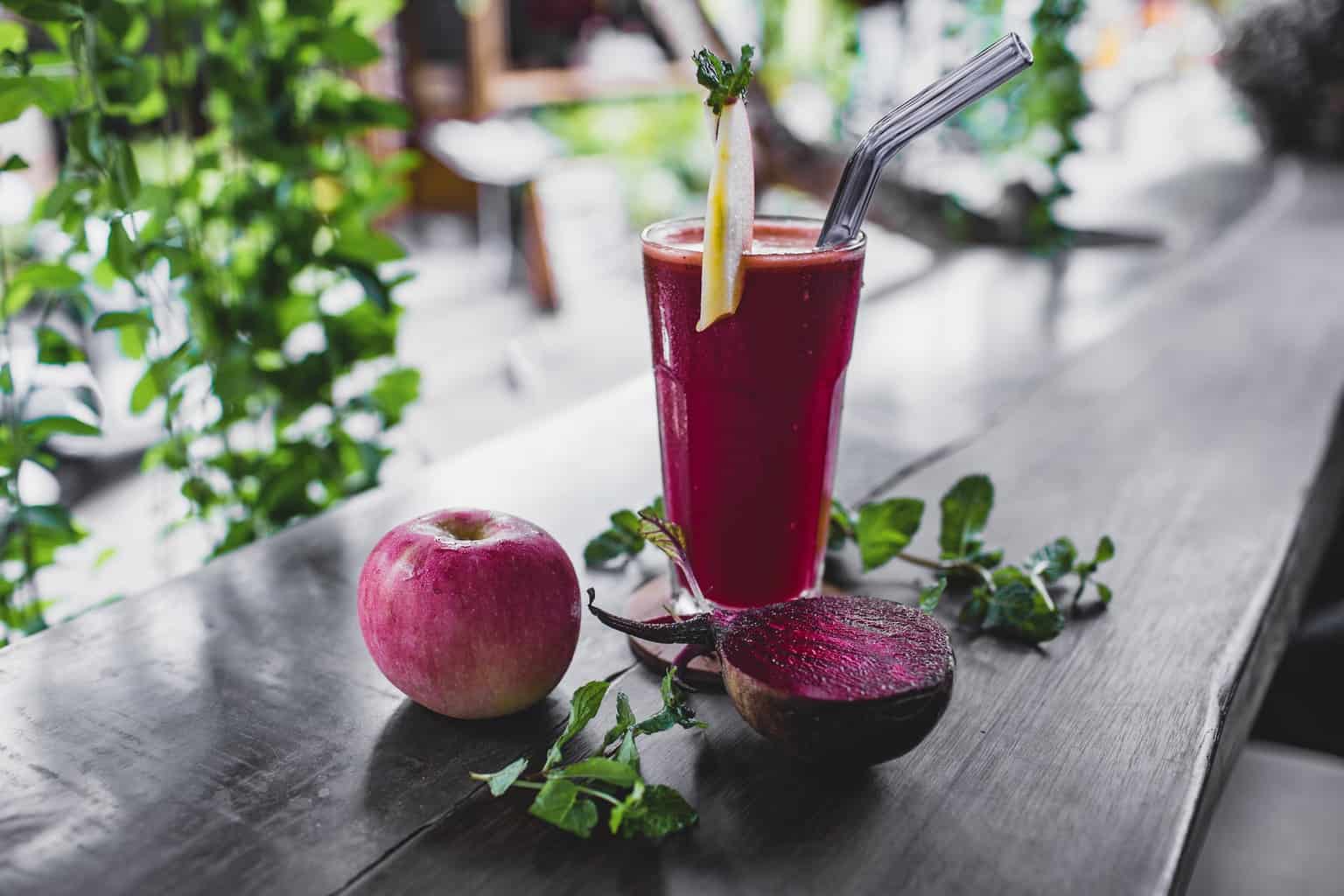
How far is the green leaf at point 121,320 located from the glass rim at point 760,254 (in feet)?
1.84

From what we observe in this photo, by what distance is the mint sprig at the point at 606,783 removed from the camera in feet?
1.94

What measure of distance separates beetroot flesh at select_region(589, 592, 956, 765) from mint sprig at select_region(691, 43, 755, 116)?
33 cm

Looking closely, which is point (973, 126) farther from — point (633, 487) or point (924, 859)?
point (924, 859)

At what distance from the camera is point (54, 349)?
3.53 ft

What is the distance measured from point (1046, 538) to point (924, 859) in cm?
49

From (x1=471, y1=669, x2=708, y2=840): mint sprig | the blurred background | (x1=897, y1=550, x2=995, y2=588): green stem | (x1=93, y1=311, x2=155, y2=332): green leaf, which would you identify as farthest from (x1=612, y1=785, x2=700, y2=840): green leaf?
(x1=93, y1=311, x2=155, y2=332): green leaf

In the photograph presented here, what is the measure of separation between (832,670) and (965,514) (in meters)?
0.34

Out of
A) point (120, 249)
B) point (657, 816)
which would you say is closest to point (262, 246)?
point (120, 249)

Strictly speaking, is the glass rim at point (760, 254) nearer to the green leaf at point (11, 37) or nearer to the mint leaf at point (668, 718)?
the mint leaf at point (668, 718)

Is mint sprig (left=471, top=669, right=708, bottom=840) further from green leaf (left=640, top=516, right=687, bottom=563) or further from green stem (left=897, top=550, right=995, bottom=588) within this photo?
green stem (left=897, top=550, right=995, bottom=588)

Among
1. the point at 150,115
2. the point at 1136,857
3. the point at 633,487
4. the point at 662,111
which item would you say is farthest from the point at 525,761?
the point at 662,111

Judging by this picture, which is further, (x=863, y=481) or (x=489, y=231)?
(x=489, y=231)

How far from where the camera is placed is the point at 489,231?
7.54 m

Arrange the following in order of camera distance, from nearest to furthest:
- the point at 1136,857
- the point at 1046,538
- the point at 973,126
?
the point at 1136,857 → the point at 1046,538 → the point at 973,126
